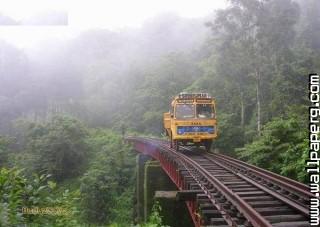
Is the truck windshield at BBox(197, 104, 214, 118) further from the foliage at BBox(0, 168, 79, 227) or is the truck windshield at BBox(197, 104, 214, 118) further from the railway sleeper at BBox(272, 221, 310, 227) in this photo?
the foliage at BBox(0, 168, 79, 227)

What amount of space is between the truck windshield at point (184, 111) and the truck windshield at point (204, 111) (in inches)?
13.9

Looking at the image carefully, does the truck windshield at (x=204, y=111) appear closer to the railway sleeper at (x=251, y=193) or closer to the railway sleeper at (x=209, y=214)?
the railway sleeper at (x=251, y=193)

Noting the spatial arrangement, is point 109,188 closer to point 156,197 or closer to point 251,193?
point 156,197

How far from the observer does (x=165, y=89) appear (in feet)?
191

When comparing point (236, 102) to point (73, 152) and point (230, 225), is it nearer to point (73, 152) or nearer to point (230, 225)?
point (73, 152)

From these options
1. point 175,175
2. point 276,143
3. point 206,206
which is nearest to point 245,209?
point 206,206

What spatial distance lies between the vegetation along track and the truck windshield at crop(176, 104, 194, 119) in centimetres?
681

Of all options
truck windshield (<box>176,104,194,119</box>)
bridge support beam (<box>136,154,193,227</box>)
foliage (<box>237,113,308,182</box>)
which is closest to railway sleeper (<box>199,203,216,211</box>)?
bridge support beam (<box>136,154,193,227</box>)

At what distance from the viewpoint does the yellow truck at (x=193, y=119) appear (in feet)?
64.7

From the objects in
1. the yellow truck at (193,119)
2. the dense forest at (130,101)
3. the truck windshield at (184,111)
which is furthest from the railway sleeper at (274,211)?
the truck windshield at (184,111)

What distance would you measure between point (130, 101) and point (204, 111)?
48.4m

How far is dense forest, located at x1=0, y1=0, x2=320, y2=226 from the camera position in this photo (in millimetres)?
17062

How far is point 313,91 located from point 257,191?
126 inches

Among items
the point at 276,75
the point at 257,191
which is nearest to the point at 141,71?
the point at 276,75
